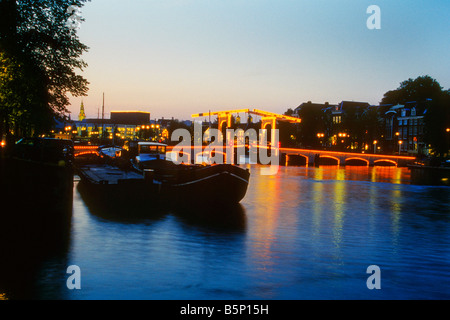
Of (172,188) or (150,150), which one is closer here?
(172,188)

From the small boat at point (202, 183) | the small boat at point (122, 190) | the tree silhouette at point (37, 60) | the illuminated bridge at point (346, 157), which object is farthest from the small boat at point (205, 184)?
the illuminated bridge at point (346, 157)

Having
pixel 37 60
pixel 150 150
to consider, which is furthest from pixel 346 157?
pixel 37 60

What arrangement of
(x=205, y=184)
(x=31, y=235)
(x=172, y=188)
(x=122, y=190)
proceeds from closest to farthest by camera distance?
(x=31, y=235)
(x=122, y=190)
(x=205, y=184)
(x=172, y=188)

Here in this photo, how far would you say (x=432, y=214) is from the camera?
969 inches

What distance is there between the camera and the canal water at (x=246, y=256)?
8891 millimetres

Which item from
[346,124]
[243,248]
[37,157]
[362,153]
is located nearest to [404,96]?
[346,124]

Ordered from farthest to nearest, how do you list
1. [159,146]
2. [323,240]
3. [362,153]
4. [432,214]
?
[362,153]
[159,146]
[432,214]
[323,240]

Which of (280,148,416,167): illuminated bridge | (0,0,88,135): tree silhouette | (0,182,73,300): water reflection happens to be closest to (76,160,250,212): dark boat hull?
(0,182,73,300): water reflection

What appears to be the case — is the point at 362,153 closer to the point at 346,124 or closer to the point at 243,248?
the point at 346,124

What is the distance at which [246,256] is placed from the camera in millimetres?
12062

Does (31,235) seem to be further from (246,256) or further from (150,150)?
(150,150)

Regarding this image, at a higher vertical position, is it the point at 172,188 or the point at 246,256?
the point at 172,188

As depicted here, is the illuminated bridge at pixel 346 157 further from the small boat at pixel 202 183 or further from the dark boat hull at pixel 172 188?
the dark boat hull at pixel 172 188
